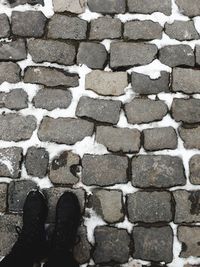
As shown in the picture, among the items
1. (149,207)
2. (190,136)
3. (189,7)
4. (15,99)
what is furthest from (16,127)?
(189,7)

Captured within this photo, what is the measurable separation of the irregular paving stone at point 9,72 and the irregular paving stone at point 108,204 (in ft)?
2.38

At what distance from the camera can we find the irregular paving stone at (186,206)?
2.17m

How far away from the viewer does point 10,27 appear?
2.40m

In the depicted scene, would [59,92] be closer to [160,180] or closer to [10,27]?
[10,27]

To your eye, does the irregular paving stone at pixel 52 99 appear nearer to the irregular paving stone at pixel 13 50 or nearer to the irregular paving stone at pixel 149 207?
the irregular paving stone at pixel 13 50

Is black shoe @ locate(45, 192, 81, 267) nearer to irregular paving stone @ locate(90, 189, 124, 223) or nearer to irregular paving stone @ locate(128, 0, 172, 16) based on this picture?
irregular paving stone @ locate(90, 189, 124, 223)

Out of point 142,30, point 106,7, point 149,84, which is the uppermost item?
point 106,7

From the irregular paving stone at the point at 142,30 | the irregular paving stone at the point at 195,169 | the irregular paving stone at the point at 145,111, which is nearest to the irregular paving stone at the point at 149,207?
the irregular paving stone at the point at 195,169

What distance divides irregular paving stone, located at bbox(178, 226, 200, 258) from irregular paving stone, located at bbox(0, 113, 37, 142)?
893 millimetres

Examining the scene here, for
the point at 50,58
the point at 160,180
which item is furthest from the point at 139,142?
the point at 50,58

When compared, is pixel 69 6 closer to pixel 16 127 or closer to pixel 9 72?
pixel 9 72

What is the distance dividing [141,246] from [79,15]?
1256 millimetres

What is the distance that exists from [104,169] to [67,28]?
79 cm

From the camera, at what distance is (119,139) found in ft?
7.38
